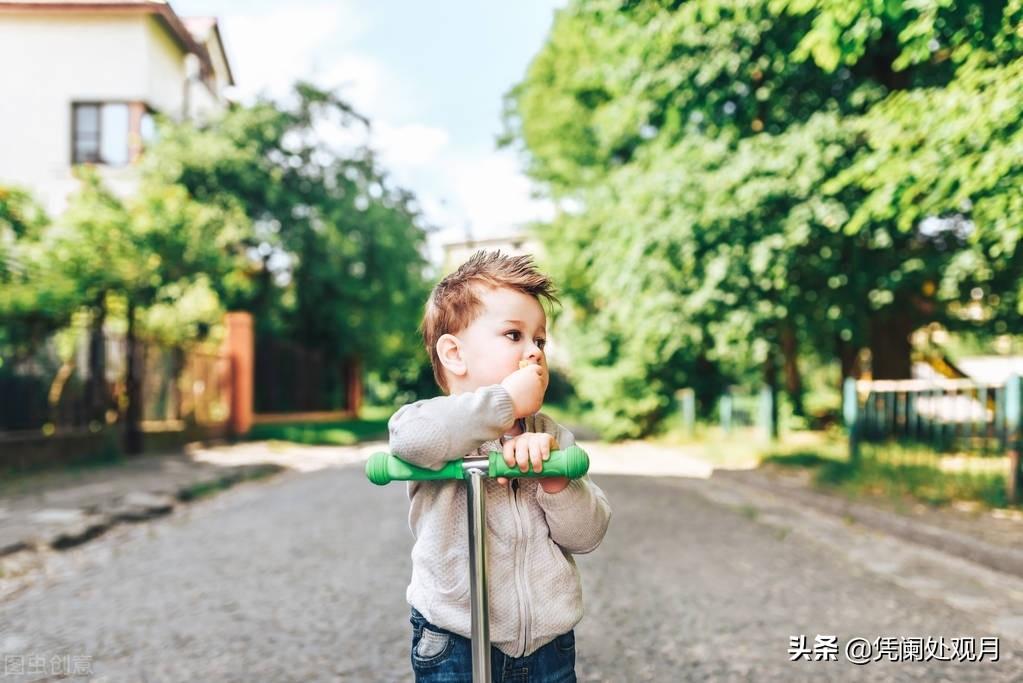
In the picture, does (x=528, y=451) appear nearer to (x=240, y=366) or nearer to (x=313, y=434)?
(x=240, y=366)

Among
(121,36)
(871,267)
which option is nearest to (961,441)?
(871,267)

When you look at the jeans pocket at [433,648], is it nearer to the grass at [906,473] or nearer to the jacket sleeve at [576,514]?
the jacket sleeve at [576,514]

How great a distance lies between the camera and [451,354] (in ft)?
7.00

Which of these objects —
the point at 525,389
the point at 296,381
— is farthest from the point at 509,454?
the point at 296,381

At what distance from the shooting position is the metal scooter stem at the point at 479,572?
6.22 feet

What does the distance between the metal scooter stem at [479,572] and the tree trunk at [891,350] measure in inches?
583

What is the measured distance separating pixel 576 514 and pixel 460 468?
308 mm

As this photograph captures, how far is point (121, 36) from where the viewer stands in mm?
10594

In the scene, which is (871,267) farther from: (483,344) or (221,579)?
(483,344)

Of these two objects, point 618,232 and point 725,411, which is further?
point 725,411

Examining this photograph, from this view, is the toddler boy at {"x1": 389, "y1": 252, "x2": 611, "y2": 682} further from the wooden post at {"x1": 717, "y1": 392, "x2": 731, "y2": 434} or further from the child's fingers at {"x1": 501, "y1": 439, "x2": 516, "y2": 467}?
the wooden post at {"x1": 717, "y1": 392, "x2": 731, "y2": 434}

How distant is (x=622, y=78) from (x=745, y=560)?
7175mm

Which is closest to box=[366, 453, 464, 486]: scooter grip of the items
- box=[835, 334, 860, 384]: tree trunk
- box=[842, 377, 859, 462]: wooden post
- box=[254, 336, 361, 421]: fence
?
box=[842, 377, 859, 462]: wooden post

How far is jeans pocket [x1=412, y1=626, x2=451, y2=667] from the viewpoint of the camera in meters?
2.14
